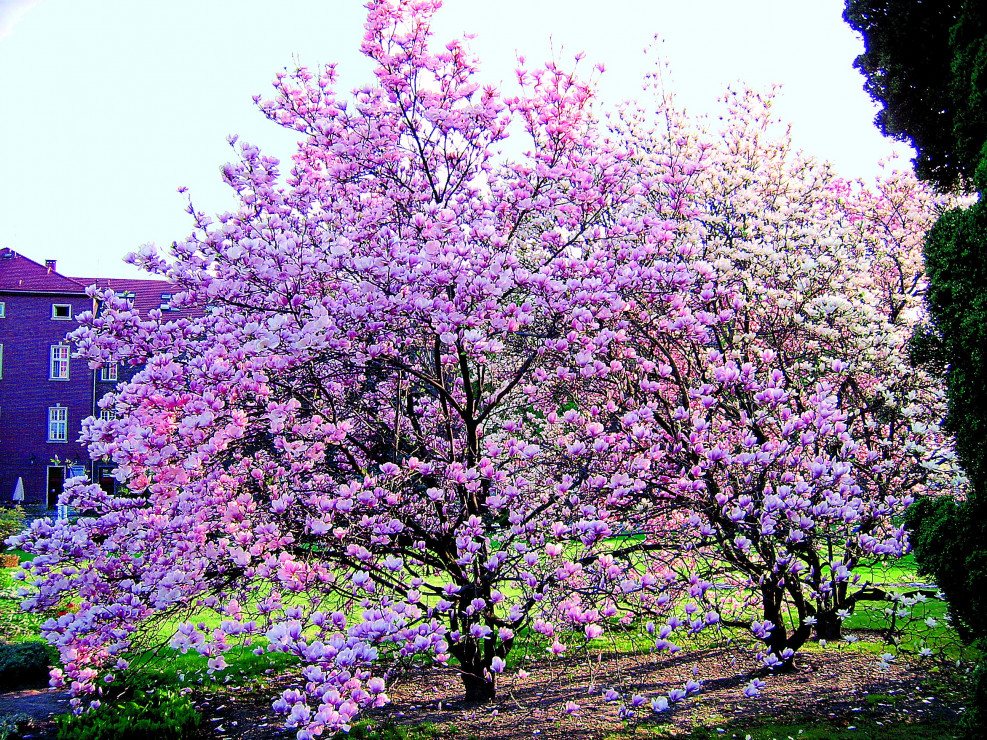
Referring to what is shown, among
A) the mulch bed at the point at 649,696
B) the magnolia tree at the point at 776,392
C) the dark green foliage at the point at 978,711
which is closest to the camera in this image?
the dark green foliage at the point at 978,711

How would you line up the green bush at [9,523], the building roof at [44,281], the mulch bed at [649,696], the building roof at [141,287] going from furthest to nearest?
the building roof at [44,281], the building roof at [141,287], the green bush at [9,523], the mulch bed at [649,696]

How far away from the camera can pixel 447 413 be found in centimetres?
586

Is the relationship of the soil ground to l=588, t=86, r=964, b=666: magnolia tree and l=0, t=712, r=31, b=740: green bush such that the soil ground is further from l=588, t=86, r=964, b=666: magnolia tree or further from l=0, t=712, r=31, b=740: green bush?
l=588, t=86, r=964, b=666: magnolia tree

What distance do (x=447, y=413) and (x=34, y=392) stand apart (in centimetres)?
3072

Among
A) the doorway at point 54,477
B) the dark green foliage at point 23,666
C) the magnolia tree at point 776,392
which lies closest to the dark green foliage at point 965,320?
the magnolia tree at point 776,392

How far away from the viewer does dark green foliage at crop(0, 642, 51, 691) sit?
809cm

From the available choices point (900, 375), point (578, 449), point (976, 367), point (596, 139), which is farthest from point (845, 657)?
point (596, 139)

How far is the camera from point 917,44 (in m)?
6.43

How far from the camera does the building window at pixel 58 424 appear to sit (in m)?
30.2

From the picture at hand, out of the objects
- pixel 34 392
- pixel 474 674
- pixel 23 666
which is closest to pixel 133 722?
→ pixel 474 674

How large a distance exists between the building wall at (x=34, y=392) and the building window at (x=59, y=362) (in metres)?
0.15

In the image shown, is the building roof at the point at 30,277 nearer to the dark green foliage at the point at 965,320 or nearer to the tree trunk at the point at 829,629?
the tree trunk at the point at 829,629

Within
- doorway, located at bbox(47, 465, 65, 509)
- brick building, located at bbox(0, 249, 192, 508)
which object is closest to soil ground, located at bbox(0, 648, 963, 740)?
doorway, located at bbox(47, 465, 65, 509)

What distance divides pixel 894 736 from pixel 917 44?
5811 millimetres
